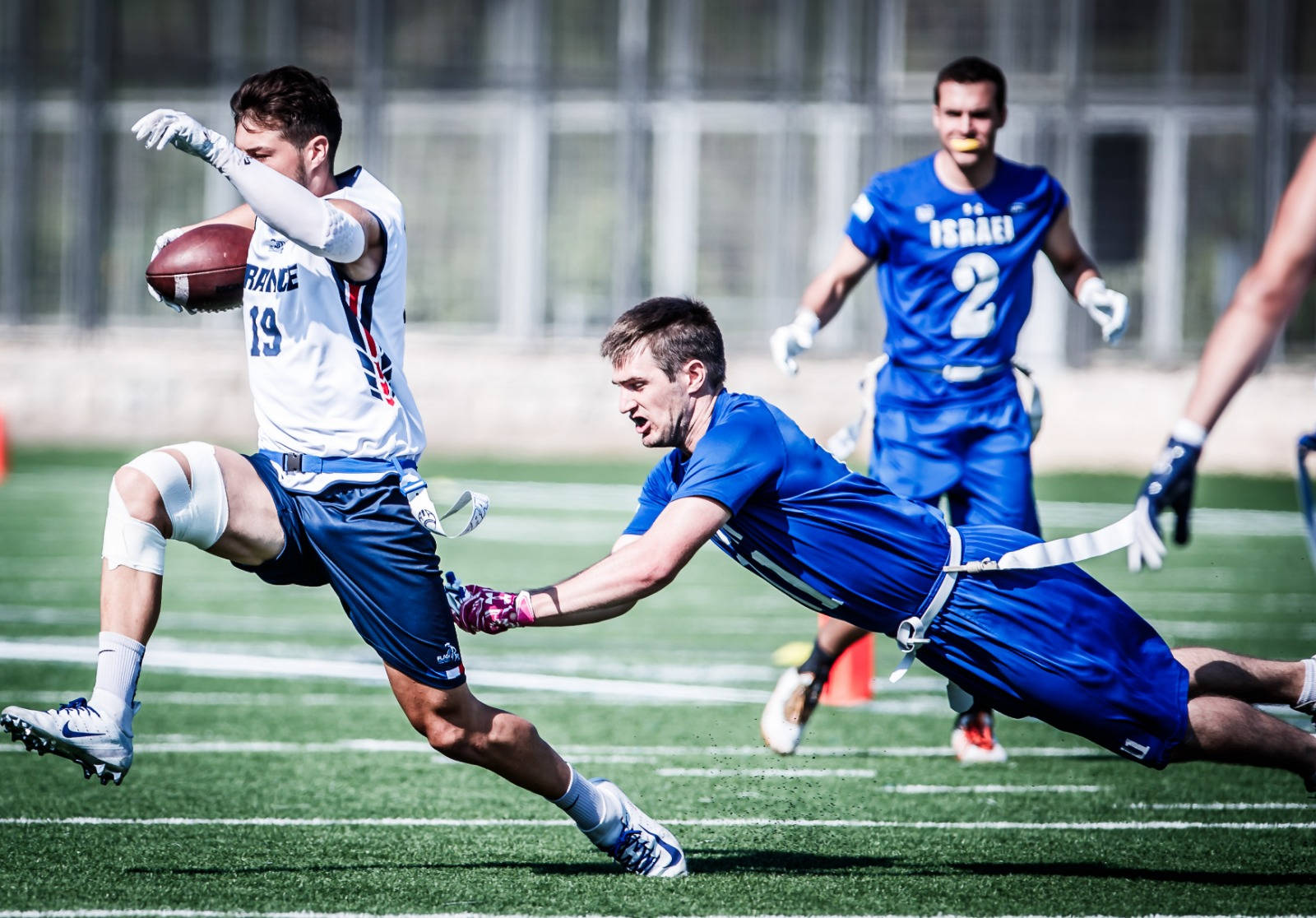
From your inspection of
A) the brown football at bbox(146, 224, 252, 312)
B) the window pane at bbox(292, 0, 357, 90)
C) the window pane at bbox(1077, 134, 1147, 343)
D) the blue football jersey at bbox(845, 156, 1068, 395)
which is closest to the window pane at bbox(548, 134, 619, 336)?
the window pane at bbox(292, 0, 357, 90)

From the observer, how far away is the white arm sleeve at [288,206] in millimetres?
3875

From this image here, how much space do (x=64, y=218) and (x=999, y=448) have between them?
18134 millimetres

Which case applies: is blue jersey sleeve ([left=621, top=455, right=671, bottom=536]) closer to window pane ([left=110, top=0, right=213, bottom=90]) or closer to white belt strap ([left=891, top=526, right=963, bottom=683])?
white belt strap ([left=891, top=526, right=963, bottom=683])

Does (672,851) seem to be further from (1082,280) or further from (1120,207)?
(1120,207)

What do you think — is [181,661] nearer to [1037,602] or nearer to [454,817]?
[454,817]

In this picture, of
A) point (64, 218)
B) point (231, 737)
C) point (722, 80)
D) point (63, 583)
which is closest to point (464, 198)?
point (722, 80)

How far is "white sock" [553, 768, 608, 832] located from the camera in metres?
4.29

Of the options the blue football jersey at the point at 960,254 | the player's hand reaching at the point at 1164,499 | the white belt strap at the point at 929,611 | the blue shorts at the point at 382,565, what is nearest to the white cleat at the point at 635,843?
the blue shorts at the point at 382,565

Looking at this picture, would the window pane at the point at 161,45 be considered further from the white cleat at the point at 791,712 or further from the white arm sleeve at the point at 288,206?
the white arm sleeve at the point at 288,206

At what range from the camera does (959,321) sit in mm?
5992

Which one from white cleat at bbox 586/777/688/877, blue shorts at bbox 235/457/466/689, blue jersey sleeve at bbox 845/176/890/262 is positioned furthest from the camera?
blue jersey sleeve at bbox 845/176/890/262

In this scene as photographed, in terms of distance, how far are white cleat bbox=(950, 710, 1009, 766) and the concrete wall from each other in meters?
12.9

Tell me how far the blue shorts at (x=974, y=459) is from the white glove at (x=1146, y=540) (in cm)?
238

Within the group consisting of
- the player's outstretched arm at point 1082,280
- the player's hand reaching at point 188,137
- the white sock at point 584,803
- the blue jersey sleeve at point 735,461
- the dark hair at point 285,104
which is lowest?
the white sock at point 584,803
